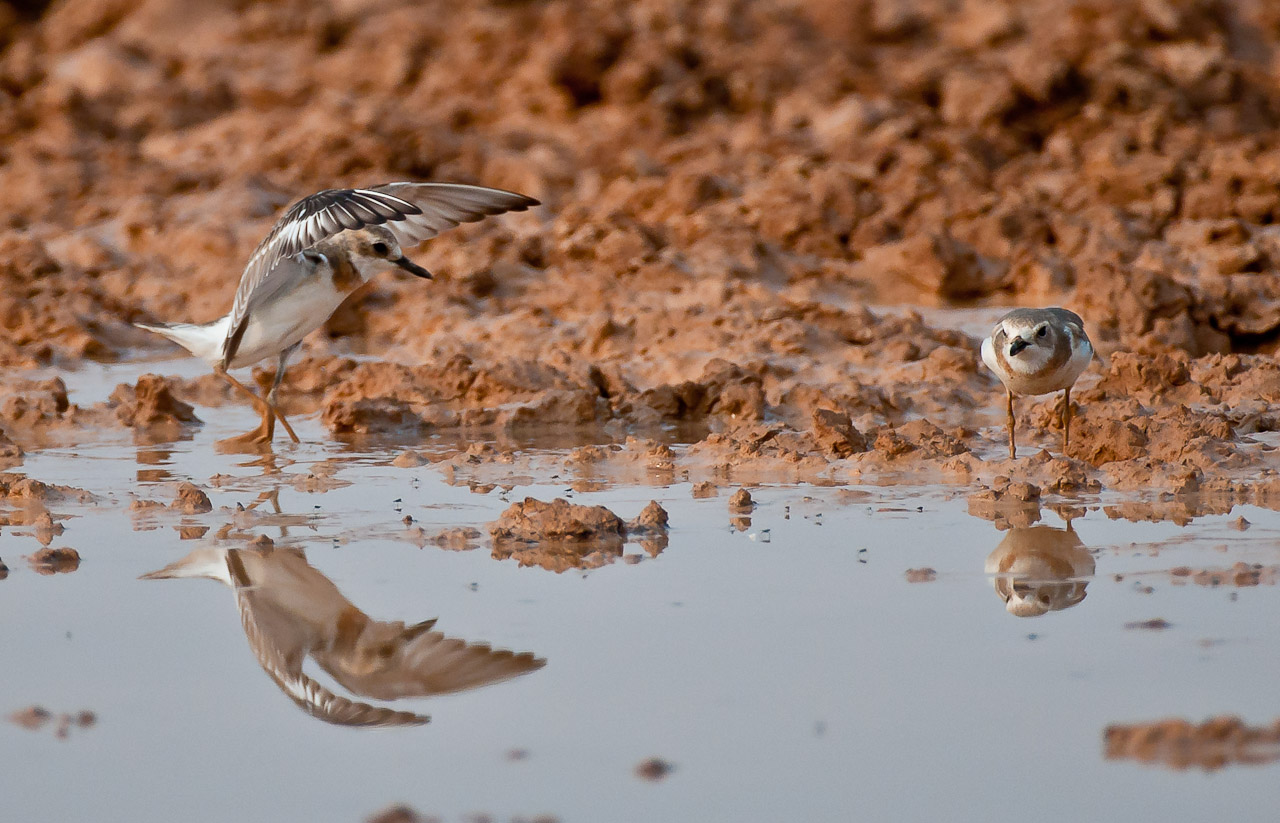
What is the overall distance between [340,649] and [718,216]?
22.9ft

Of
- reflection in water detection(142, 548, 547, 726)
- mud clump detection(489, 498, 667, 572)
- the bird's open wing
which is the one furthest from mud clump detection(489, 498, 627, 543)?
the bird's open wing

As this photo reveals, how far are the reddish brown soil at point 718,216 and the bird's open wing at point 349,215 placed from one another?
0.82 metres

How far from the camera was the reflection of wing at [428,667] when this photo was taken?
368cm

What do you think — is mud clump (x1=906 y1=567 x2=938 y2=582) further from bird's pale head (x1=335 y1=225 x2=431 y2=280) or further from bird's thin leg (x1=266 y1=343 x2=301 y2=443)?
bird's thin leg (x1=266 y1=343 x2=301 y2=443)

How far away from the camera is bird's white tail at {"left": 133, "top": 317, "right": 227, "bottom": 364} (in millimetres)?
7785

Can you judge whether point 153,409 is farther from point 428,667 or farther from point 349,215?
point 428,667

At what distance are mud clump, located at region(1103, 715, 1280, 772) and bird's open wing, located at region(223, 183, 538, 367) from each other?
13.6 ft

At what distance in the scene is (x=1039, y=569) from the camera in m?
4.61

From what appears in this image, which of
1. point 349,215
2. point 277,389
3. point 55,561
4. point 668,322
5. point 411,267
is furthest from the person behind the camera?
point 668,322

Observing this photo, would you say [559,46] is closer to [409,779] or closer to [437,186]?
[437,186]

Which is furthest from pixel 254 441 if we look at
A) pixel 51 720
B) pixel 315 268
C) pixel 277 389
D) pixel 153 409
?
pixel 51 720

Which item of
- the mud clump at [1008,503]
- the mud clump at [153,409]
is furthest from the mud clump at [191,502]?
the mud clump at [1008,503]

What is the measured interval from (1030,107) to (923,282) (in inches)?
143

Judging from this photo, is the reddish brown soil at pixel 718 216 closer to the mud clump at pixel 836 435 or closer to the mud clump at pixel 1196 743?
the mud clump at pixel 836 435
